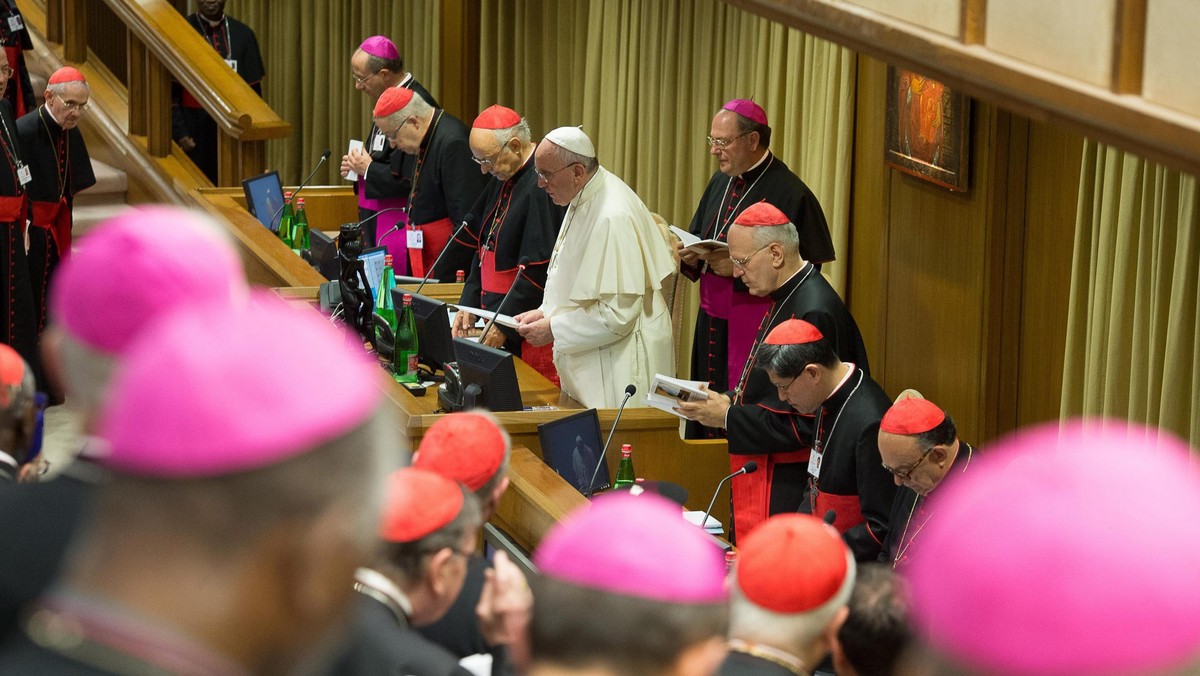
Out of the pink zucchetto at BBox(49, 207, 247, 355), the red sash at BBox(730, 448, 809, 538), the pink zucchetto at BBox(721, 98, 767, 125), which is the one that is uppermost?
the pink zucchetto at BBox(49, 207, 247, 355)

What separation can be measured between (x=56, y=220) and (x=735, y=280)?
344 cm

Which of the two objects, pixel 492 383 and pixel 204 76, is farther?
pixel 204 76

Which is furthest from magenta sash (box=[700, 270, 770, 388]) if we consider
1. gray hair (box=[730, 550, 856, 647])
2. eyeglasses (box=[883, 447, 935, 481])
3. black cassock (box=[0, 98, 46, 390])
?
gray hair (box=[730, 550, 856, 647])

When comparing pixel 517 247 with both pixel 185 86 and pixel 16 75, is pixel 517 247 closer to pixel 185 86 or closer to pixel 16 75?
pixel 185 86

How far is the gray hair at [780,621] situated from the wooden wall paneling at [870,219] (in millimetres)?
4350

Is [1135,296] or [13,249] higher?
[1135,296]

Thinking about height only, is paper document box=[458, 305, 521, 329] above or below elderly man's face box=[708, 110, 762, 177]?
below

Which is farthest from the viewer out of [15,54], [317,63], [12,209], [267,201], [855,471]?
[317,63]

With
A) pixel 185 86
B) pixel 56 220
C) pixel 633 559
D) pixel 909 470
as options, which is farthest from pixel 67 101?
pixel 633 559

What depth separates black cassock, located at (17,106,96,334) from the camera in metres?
7.49

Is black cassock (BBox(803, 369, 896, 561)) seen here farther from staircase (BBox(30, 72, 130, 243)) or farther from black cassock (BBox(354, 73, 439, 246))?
staircase (BBox(30, 72, 130, 243))

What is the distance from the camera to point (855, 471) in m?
4.57

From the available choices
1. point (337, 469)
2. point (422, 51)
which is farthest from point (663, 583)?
point (422, 51)

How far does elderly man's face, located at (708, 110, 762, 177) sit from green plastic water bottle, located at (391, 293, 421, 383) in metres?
1.55
